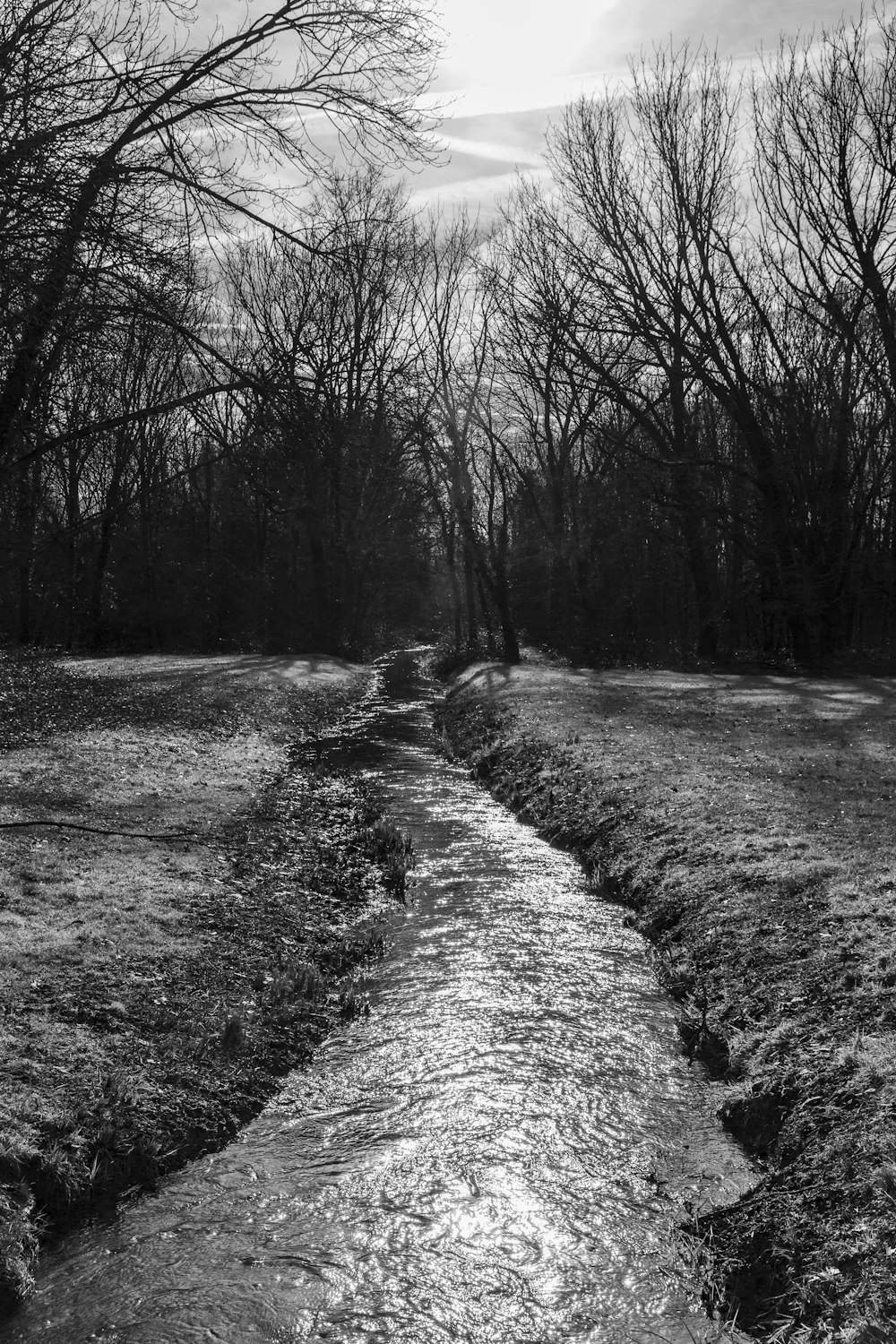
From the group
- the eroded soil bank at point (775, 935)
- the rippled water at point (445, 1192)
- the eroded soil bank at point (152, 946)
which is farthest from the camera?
the eroded soil bank at point (152, 946)

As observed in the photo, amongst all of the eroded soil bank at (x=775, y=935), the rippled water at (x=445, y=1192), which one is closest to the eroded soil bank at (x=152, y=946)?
the rippled water at (x=445, y=1192)

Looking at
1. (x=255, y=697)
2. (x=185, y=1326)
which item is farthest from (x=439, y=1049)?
(x=255, y=697)

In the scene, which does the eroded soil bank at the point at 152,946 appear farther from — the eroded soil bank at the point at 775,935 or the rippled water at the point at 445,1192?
the eroded soil bank at the point at 775,935

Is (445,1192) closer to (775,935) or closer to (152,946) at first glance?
(152,946)

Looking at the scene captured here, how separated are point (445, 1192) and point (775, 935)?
10.2 feet

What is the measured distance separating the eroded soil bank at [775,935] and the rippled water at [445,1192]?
0.28 meters

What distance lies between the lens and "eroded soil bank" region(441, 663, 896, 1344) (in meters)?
3.69

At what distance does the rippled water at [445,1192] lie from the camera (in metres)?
3.59

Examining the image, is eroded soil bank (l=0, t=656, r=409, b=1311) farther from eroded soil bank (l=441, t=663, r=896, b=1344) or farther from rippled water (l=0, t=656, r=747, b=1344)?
eroded soil bank (l=441, t=663, r=896, b=1344)

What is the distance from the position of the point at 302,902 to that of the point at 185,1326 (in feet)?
15.6

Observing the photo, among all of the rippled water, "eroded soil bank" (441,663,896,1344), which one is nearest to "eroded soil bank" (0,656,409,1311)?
the rippled water

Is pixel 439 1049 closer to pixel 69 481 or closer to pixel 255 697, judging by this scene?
pixel 69 481

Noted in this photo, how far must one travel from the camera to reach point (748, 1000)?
5895mm

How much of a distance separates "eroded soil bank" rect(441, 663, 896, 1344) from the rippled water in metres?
0.28
